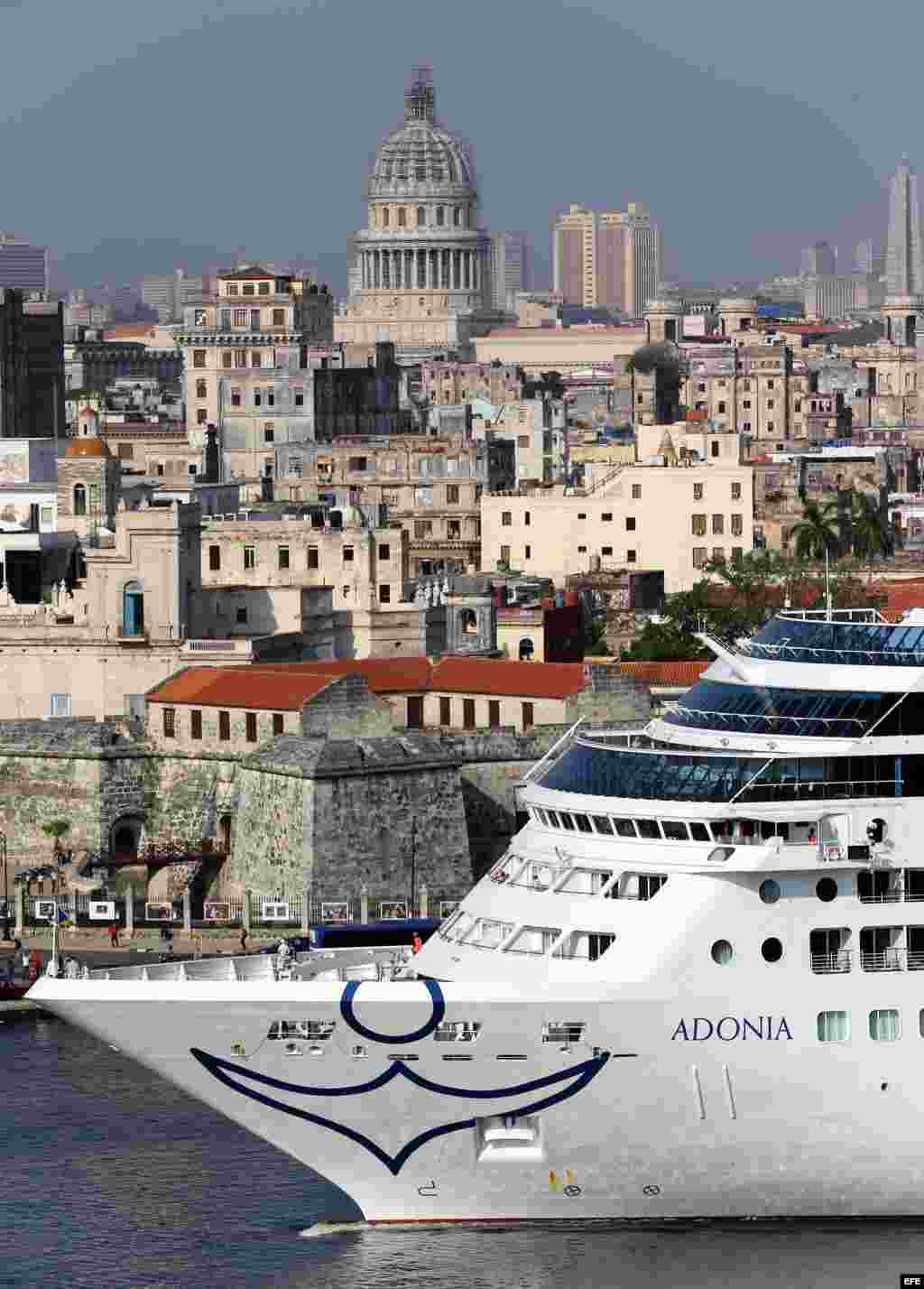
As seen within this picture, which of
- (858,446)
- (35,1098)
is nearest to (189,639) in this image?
(35,1098)

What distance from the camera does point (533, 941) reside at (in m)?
56.6

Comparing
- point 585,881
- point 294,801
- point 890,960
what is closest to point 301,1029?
point 585,881

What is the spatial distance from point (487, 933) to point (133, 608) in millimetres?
39044

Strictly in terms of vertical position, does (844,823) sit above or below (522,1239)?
above

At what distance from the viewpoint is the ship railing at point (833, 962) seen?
184 feet

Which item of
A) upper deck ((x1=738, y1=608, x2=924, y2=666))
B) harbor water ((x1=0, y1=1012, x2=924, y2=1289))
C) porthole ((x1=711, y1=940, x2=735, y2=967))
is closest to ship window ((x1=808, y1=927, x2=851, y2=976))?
porthole ((x1=711, y1=940, x2=735, y2=967))

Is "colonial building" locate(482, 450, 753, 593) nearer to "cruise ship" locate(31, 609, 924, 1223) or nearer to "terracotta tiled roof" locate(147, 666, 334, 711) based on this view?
"terracotta tiled roof" locate(147, 666, 334, 711)

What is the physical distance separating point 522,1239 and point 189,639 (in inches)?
1556

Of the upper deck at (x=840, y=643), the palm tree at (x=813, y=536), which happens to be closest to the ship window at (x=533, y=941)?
the upper deck at (x=840, y=643)

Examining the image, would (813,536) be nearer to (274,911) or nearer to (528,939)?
(274,911)

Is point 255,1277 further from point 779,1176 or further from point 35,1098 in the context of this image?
point 35,1098

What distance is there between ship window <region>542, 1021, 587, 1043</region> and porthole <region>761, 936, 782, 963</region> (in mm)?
2513

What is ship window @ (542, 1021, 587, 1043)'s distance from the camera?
2190 inches

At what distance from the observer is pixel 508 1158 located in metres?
56.1
